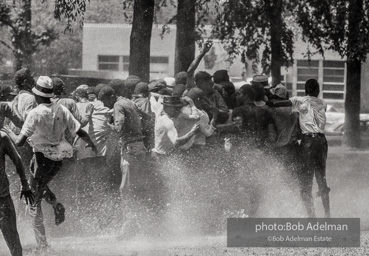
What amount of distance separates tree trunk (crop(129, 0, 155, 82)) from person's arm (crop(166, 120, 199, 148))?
363cm

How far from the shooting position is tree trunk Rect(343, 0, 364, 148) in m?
22.7

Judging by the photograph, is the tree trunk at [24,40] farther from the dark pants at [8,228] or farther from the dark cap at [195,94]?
the dark pants at [8,228]

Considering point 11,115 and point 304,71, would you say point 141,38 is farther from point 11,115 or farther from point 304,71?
point 304,71

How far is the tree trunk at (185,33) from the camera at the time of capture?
16.0 m

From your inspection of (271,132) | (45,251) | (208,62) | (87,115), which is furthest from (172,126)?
(208,62)

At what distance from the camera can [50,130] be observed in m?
9.78

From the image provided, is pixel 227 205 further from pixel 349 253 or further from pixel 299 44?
pixel 299 44

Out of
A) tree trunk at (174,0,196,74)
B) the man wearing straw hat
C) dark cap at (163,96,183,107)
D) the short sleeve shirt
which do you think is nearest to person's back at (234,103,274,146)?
dark cap at (163,96,183,107)

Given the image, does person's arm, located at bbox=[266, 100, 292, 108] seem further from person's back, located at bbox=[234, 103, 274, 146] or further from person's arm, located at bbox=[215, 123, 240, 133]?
person's arm, located at bbox=[215, 123, 240, 133]

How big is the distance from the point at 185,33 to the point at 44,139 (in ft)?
22.6

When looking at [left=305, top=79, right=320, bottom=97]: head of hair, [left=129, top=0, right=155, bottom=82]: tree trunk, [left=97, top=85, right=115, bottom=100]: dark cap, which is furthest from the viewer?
[left=129, top=0, right=155, bottom=82]: tree trunk

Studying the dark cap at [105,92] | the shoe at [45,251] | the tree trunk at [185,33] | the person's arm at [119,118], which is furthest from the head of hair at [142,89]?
the tree trunk at [185,33]

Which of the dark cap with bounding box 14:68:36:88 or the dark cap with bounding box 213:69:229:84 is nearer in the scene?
the dark cap with bounding box 14:68:36:88

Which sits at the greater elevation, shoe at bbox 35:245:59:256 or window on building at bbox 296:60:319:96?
window on building at bbox 296:60:319:96
